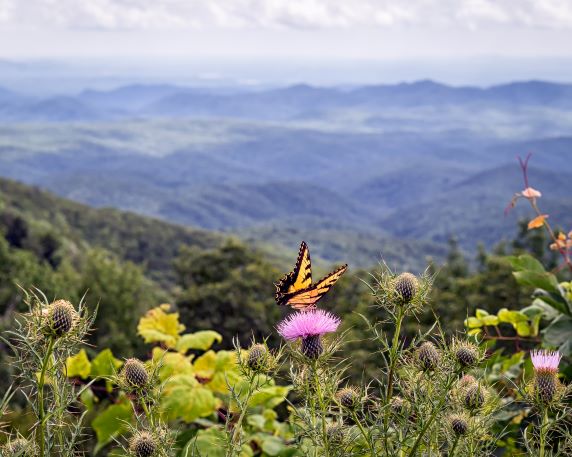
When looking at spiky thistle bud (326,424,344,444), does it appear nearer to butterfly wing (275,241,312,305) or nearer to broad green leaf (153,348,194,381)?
butterfly wing (275,241,312,305)

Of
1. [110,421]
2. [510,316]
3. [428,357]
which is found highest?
[428,357]

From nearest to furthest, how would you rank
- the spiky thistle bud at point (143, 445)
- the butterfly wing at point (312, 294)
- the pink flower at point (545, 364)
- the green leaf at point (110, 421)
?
the spiky thistle bud at point (143, 445) < the pink flower at point (545, 364) < the butterfly wing at point (312, 294) < the green leaf at point (110, 421)

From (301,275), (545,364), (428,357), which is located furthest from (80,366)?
(545,364)

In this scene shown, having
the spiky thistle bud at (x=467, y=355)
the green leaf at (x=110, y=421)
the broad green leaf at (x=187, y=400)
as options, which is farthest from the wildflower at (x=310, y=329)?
→ the green leaf at (x=110, y=421)

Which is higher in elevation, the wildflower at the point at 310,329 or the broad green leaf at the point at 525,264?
the wildflower at the point at 310,329

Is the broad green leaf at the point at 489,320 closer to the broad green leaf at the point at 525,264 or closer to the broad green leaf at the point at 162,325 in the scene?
the broad green leaf at the point at 525,264

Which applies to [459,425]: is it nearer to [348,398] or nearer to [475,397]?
[475,397]

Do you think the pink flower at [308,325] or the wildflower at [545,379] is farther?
the pink flower at [308,325]

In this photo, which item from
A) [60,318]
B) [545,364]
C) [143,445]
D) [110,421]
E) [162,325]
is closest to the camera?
[60,318]
